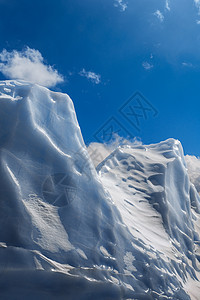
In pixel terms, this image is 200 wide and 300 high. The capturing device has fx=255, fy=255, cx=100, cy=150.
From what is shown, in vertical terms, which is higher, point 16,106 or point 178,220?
point 178,220

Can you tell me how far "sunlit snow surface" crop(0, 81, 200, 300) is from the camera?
3.85 meters

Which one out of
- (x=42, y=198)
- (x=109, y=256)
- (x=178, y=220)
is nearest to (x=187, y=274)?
(x=178, y=220)

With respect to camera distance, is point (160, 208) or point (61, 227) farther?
point (160, 208)

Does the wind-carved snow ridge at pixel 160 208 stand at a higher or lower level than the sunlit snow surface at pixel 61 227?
higher

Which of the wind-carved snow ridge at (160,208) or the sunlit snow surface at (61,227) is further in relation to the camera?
the wind-carved snow ridge at (160,208)

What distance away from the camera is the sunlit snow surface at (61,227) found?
3848mm

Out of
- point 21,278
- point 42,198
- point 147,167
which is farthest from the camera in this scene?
point 147,167

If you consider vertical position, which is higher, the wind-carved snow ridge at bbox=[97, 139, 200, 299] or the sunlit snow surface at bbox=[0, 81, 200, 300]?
the wind-carved snow ridge at bbox=[97, 139, 200, 299]

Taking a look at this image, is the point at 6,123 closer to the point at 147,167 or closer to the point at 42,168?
the point at 42,168

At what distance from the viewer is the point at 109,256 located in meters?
4.79

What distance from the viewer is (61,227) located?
4.46 metres

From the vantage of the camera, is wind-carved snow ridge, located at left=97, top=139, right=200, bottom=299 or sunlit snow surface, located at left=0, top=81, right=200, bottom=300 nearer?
sunlit snow surface, located at left=0, top=81, right=200, bottom=300

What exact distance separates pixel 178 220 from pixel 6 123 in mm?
6587

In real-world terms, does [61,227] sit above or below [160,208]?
below
